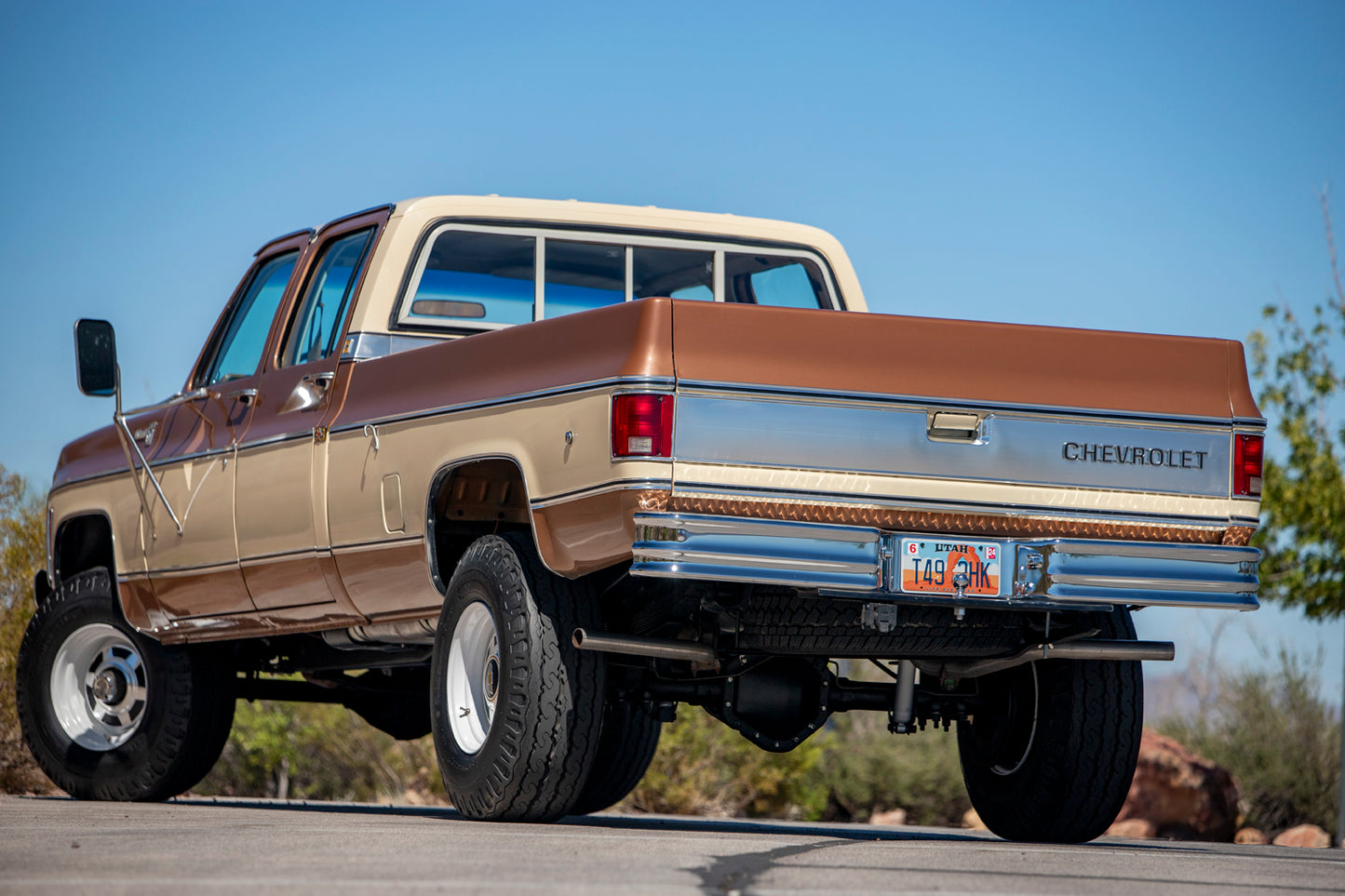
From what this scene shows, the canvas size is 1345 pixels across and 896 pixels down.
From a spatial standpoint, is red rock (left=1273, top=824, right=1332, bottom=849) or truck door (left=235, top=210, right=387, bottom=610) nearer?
truck door (left=235, top=210, right=387, bottom=610)

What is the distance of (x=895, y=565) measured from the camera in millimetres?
5930

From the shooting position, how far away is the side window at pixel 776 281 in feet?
27.8

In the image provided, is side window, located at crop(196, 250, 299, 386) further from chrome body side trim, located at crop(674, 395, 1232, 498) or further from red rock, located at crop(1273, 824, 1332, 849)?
red rock, located at crop(1273, 824, 1332, 849)

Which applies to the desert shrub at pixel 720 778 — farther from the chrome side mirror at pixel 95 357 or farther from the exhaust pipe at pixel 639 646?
the exhaust pipe at pixel 639 646

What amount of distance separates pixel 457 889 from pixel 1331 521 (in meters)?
14.0

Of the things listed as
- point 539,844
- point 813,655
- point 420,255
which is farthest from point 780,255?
point 539,844

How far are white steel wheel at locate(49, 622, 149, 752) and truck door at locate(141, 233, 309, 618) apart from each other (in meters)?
0.61

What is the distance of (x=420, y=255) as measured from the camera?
25.1ft

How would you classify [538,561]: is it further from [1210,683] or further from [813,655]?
[1210,683]

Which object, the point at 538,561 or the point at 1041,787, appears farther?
the point at 1041,787

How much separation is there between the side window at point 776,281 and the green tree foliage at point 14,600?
4990mm

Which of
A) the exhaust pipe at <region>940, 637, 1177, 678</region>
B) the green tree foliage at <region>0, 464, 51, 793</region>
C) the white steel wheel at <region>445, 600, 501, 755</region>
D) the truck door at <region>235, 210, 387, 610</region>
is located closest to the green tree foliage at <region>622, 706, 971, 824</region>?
the green tree foliage at <region>0, 464, 51, 793</region>

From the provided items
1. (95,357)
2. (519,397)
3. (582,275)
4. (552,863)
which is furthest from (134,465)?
(552,863)

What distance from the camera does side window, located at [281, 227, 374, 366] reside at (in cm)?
782
